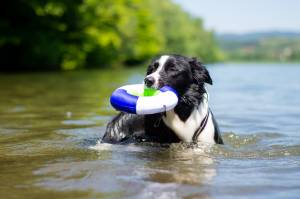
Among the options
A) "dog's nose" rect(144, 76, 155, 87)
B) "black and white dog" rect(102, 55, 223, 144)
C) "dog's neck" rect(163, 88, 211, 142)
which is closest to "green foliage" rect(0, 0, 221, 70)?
"black and white dog" rect(102, 55, 223, 144)

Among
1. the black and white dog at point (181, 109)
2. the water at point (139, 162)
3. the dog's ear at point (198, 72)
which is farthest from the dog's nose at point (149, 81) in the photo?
the water at point (139, 162)

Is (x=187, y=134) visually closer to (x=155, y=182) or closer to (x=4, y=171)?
(x=155, y=182)

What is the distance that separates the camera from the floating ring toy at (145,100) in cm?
598

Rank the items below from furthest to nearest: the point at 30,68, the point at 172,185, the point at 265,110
A: the point at 30,68, the point at 265,110, the point at 172,185

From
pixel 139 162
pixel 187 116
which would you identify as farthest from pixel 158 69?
pixel 139 162

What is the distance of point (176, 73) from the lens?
6289mm

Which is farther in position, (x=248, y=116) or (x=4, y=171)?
(x=248, y=116)

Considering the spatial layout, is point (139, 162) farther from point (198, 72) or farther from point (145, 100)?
point (198, 72)

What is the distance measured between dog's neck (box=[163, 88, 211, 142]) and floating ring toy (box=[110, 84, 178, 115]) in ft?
0.89

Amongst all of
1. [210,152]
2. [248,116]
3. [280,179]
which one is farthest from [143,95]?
[248,116]

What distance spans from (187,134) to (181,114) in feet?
0.89

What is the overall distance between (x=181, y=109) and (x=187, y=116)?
4.7 inches

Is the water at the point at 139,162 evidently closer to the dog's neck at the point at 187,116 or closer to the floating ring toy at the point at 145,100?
the dog's neck at the point at 187,116

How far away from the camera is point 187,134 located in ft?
21.4
